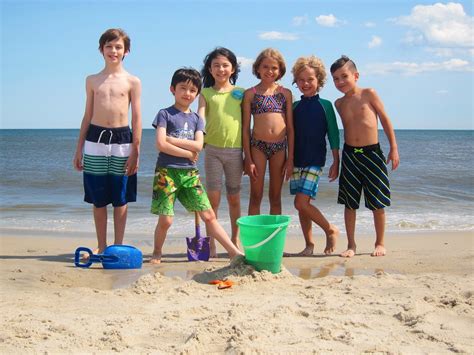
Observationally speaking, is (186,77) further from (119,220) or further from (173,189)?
(119,220)

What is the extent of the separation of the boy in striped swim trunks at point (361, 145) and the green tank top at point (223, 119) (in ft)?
3.27

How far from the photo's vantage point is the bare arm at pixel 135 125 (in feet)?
16.0

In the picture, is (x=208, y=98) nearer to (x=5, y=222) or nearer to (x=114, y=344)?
(x=114, y=344)

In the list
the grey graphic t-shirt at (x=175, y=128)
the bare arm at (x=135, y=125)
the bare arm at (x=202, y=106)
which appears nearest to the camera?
the grey graphic t-shirt at (x=175, y=128)

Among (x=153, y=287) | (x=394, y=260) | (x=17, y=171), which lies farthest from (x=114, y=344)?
(x=17, y=171)

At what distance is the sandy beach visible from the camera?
9.53 feet

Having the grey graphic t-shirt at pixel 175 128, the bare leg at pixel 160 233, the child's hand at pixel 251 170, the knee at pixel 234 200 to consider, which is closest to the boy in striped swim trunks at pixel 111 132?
the grey graphic t-shirt at pixel 175 128

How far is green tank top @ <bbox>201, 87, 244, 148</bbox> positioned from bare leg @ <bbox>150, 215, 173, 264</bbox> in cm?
83

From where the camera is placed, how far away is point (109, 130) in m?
4.89

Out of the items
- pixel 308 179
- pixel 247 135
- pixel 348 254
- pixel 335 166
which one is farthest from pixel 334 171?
pixel 247 135

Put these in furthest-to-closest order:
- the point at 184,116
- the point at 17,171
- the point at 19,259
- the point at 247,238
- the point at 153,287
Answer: the point at 17,171, the point at 19,259, the point at 184,116, the point at 247,238, the point at 153,287

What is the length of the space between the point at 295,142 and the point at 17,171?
13.1m

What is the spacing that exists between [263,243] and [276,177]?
1.18 meters

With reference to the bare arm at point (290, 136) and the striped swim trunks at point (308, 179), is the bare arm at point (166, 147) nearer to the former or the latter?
the bare arm at point (290, 136)
